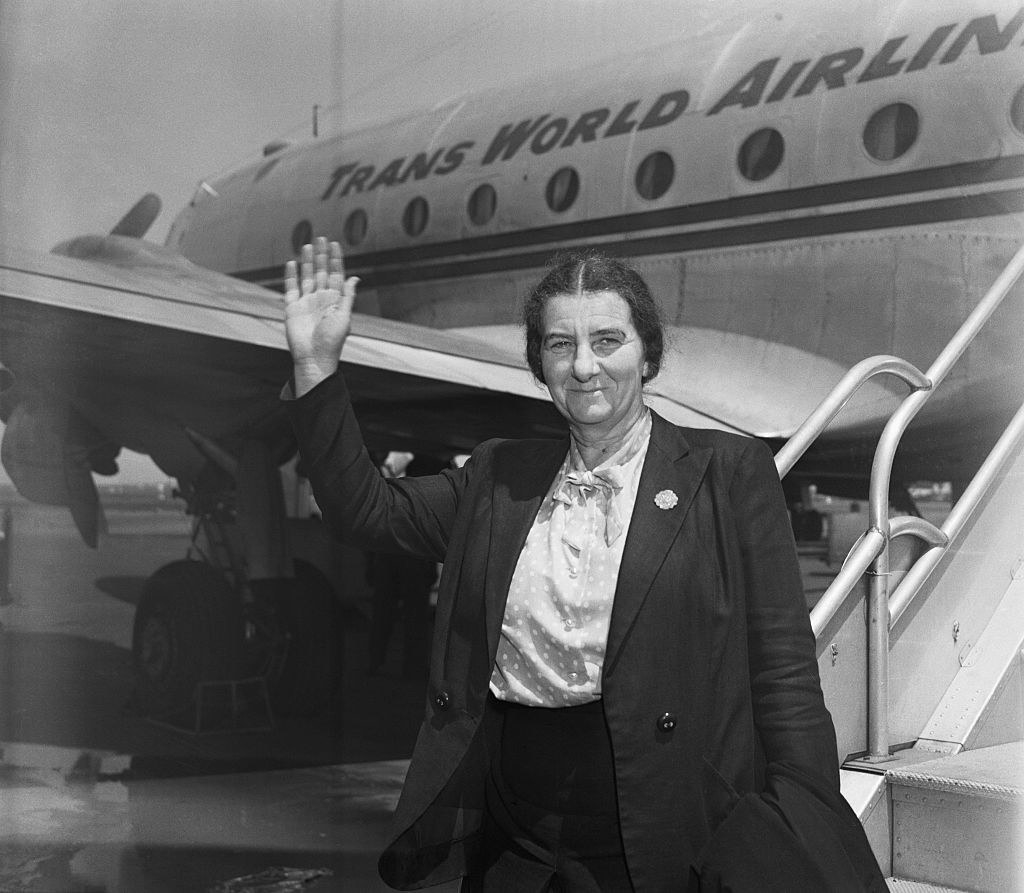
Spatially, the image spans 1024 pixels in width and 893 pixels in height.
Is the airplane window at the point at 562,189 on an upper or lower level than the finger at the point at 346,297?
upper

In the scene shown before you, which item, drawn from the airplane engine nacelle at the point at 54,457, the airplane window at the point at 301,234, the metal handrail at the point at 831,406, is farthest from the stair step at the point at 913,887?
the airplane window at the point at 301,234

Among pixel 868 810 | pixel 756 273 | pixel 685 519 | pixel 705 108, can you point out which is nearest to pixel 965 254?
pixel 756 273

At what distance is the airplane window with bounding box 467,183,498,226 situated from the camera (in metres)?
7.60

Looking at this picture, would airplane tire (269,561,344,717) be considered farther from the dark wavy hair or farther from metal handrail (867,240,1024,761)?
the dark wavy hair

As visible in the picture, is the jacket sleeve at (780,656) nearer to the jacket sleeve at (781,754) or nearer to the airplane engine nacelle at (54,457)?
the jacket sleeve at (781,754)

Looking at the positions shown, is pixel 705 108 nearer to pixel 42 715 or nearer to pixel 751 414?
pixel 751 414

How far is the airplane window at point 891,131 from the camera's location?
5516 millimetres

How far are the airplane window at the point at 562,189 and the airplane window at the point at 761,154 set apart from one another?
1174mm

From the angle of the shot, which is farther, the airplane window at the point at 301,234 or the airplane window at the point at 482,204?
the airplane window at the point at 301,234

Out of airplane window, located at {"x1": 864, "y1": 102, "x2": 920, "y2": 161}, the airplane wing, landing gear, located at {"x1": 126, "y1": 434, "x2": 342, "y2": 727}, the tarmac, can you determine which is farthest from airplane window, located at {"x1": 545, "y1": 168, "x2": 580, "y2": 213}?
the tarmac

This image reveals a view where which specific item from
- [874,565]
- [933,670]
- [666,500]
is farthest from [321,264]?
[933,670]

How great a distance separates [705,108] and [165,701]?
4854mm

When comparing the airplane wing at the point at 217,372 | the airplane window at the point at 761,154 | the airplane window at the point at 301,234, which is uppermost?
the airplane window at the point at 301,234

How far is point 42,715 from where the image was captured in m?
7.79
